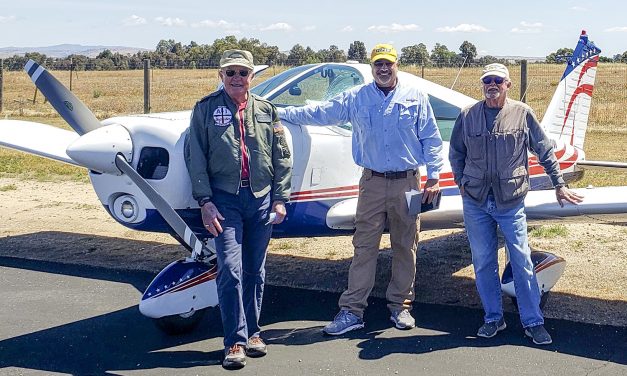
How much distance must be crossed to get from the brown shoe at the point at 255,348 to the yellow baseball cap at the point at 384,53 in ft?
6.35

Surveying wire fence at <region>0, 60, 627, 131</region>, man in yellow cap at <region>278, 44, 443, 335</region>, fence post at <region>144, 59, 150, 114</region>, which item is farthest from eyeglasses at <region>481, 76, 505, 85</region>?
fence post at <region>144, 59, 150, 114</region>

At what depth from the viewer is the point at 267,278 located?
23.9ft

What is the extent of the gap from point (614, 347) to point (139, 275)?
4.12m

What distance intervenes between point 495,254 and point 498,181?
22.3 inches

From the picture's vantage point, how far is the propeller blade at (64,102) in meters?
6.10

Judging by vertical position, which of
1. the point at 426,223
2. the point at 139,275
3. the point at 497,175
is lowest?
the point at 139,275

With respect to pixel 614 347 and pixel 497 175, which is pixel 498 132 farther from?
pixel 614 347

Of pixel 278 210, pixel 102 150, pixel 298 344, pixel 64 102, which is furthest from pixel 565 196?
pixel 64 102

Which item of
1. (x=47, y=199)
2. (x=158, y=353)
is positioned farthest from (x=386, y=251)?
(x=47, y=199)

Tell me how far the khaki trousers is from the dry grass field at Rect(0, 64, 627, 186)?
6257 mm

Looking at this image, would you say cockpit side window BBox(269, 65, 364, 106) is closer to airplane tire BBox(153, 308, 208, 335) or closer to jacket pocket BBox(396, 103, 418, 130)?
jacket pocket BBox(396, 103, 418, 130)

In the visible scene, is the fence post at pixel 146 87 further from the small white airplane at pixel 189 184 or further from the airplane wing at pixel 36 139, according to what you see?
the small white airplane at pixel 189 184

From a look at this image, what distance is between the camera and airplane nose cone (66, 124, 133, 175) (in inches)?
210

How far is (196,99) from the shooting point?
25.4 meters
